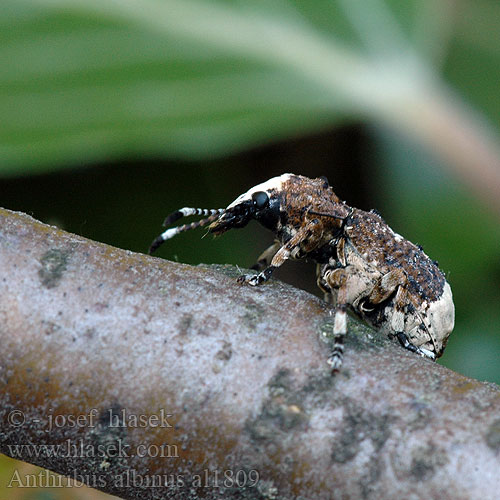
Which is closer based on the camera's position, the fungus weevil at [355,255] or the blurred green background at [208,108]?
the fungus weevil at [355,255]

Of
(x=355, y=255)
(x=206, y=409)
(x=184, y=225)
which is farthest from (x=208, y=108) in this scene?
(x=206, y=409)

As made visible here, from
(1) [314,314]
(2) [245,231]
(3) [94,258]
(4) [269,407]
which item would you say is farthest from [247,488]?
(2) [245,231]

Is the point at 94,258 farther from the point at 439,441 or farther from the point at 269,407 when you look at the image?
the point at 439,441

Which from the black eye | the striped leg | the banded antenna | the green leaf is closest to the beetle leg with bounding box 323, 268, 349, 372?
the striped leg

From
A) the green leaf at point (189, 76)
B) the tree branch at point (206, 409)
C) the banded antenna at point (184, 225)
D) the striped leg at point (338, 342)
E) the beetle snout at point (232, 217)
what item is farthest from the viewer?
the green leaf at point (189, 76)

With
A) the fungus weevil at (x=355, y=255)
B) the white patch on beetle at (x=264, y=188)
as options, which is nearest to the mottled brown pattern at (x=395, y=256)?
the fungus weevil at (x=355, y=255)

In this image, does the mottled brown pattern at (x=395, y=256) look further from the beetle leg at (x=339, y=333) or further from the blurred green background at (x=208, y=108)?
the blurred green background at (x=208, y=108)

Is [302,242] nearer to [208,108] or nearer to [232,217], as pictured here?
[232,217]
